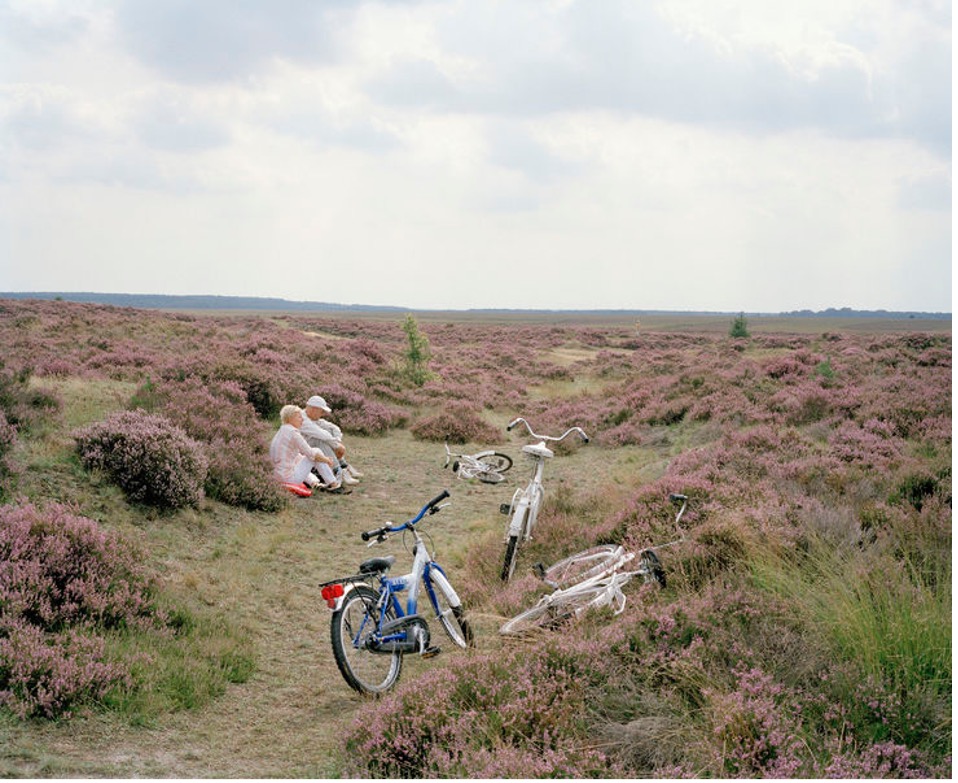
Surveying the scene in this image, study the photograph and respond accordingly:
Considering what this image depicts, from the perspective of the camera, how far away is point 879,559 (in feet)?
20.7

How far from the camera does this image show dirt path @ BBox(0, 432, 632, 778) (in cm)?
467

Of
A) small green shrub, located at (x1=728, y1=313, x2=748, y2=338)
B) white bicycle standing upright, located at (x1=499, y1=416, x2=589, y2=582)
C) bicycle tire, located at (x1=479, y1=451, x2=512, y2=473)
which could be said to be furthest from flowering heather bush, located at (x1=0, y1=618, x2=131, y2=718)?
small green shrub, located at (x1=728, y1=313, x2=748, y2=338)

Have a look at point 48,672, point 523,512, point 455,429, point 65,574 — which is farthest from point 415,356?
point 48,672

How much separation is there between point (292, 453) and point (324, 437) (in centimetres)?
79

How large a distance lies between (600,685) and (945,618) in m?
2.37

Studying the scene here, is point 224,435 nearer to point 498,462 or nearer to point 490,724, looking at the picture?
point 498,462

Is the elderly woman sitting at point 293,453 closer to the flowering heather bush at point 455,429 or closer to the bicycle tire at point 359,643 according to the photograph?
the flowering heather bush at point 455,429

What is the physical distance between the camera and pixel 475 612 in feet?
24.2

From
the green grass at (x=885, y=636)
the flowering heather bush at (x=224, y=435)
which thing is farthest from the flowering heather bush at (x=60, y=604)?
the green grass at (x=885, y=636)

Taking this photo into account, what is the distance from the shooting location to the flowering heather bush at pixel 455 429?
62.2 ft

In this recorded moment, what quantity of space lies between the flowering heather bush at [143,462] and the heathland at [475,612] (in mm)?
42

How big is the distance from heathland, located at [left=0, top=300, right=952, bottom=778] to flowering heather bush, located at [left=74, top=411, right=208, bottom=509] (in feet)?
0.14

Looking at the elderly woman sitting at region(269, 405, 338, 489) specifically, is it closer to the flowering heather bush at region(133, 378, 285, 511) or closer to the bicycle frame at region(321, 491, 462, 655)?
the flowering heather bush at region(133, 378, 285, 511)

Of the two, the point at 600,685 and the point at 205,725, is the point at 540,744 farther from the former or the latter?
the point at 205,725
